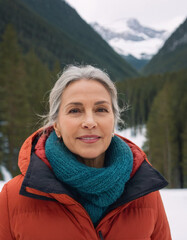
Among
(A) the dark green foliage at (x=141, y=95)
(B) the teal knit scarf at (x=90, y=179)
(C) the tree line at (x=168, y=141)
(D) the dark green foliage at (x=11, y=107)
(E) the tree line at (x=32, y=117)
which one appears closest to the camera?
(B) the teal knit scarf at (x=90, y=179)

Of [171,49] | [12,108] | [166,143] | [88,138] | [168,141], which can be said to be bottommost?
[88,138]

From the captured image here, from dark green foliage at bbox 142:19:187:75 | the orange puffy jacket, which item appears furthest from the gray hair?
dark green foliage at bbox 142:19:187:75

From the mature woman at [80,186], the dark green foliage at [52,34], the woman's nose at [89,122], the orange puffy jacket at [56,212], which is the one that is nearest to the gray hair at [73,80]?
the mature woman at [80,186]

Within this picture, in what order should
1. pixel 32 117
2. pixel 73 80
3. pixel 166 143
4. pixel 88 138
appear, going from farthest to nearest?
pixel 166 143
pixel 32 117
pixel 73 80
pixel 88 138

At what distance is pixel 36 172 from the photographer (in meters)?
1.50

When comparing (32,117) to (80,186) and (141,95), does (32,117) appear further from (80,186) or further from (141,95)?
(141,95)

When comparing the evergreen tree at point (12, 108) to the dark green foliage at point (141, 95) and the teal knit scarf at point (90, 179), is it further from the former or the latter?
the dark green foliage at point (141, 95)

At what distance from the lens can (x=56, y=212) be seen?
1510 millimetres

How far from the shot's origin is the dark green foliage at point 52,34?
3258 inches

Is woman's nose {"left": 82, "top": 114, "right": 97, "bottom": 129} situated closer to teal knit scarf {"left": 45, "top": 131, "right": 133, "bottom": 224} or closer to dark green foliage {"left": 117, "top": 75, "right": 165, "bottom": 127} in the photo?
teal knit scarf {"left": 45, "top": 131, "right": 133, "bottom": 224}

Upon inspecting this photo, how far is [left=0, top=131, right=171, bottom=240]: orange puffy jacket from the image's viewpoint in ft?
4.82

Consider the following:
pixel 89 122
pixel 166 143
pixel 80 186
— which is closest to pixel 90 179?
pixel 80 186

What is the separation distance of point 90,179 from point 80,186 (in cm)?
9

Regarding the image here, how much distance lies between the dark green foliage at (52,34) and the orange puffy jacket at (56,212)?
3139 cm
